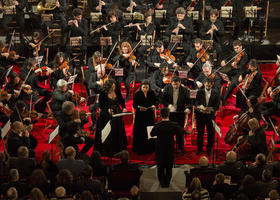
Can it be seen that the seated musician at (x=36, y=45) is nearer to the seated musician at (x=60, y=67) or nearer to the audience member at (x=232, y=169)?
the seated musician at (x=60, y=67)

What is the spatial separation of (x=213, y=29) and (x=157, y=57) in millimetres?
2195

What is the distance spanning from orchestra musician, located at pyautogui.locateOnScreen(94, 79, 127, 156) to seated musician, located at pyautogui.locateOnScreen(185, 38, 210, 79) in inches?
121

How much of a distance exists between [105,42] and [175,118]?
3781 mm

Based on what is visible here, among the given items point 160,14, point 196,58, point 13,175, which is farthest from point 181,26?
point 13,175

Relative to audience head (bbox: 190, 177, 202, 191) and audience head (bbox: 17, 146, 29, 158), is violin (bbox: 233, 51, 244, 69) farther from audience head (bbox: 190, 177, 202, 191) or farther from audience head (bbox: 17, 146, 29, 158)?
audience head (bbox: 17, 146, 29, 158)

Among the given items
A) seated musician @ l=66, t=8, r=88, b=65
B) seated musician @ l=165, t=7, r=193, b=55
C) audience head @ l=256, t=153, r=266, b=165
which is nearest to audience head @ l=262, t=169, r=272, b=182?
audience head @ l=256, t=153, r=266, b=165

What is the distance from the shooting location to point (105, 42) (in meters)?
12.2

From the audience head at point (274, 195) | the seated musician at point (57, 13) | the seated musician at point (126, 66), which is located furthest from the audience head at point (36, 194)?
the seated musician at point (57, 13)

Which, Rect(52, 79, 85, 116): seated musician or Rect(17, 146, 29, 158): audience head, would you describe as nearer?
Rect(17, 146, 29, 158): audience head

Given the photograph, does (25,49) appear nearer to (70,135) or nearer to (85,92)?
(85,92)

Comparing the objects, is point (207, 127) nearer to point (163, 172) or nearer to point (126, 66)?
point (163, 172)

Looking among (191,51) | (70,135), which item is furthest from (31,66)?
(191,51)

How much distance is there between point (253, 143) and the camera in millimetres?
8172

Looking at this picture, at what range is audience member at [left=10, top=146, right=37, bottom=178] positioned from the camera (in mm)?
7520
